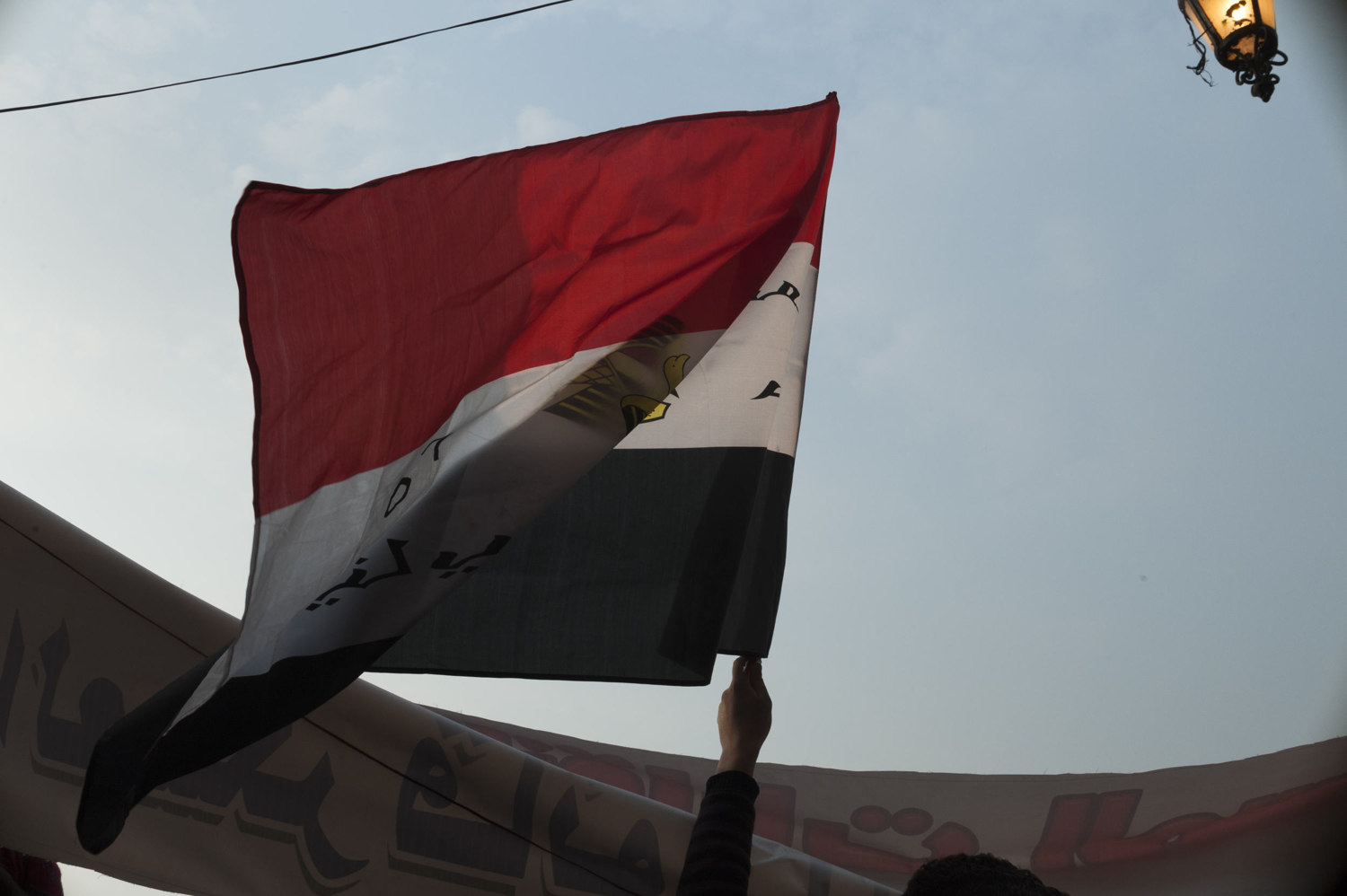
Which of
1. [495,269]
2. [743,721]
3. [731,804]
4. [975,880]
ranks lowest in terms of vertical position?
[975,880]

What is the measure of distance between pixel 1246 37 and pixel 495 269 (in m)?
3.53

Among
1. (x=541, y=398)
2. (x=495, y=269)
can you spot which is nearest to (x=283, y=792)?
(x=541, y=398)

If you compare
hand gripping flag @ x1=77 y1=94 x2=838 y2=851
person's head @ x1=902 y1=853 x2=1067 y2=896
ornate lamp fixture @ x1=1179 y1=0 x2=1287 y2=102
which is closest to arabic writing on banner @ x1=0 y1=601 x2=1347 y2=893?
hand gripping flag @ x1=77 y1=94 x2=838 y2=851

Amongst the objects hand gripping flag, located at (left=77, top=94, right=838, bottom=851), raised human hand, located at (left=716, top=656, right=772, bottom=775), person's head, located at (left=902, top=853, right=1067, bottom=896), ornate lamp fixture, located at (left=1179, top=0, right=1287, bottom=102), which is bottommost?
person's head, located at (left=902, top=853, right=1067, bottom=896)

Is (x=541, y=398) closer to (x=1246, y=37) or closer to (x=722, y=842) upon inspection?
(x=722, y=842)

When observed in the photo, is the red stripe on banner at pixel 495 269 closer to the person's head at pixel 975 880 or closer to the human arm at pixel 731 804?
the human arm at pixel 731 804

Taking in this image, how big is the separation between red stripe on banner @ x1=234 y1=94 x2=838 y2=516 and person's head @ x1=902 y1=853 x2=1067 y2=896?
1.65 m

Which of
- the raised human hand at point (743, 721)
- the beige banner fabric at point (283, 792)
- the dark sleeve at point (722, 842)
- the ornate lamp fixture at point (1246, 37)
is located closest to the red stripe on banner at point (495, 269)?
the beige banner fabric at point (283, 792)

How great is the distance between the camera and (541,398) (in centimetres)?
263

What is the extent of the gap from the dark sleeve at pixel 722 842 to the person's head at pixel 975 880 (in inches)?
15.0

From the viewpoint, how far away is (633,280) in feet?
9.45

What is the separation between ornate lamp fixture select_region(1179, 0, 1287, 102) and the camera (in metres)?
4.30

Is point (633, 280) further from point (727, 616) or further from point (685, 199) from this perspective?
point (727, 616)

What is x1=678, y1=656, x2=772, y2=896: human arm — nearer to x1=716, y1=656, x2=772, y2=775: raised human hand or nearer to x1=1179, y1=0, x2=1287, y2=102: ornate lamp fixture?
x1=716, y1=656, x2=772, y2=775: raised human hand
